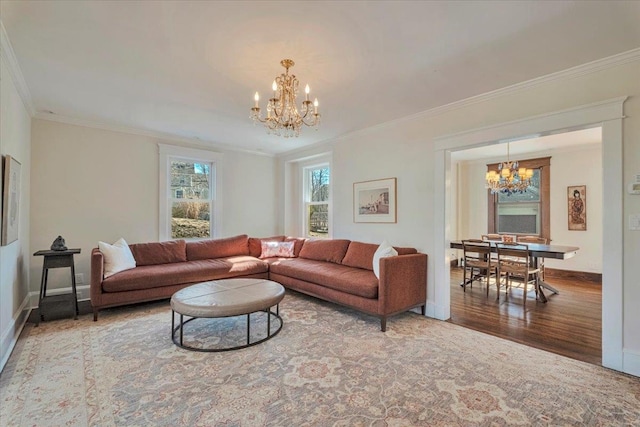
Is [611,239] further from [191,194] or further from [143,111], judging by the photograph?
[191,194]

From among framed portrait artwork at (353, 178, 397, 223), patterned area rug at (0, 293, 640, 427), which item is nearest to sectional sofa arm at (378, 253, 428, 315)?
patterned area rug at (0, 293, 640, 427)

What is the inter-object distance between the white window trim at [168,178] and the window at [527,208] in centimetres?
598

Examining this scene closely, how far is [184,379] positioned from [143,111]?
3.16m

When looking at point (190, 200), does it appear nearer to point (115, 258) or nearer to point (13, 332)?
point (115, 258)

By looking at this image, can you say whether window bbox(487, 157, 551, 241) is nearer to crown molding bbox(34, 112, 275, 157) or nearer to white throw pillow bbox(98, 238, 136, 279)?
crown molding bbox(34, 112, 275, 157)

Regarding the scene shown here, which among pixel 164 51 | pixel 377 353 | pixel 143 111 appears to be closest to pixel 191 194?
pixel 143 111

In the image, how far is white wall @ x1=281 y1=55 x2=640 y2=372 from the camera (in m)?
2.34

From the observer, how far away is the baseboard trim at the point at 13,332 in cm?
240

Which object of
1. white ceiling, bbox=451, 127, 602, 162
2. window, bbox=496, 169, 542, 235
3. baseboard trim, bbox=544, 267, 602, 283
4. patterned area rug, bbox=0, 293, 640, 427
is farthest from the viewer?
window, bbox=496, 169, 542, 235

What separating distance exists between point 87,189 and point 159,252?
129 centimetres

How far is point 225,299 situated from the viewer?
2824mm

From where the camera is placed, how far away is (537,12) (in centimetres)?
187

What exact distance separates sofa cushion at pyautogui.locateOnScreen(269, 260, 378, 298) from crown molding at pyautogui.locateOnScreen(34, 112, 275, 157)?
7.64 ft

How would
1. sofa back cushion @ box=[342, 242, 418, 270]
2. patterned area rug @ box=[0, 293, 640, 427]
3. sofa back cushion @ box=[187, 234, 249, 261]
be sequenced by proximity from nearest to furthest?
1. patterned area rug @ box=[0, 293, 640, 427]
2. sofa back cushion @ box=[342, 242, 418, 270]
3. sofa back cushion @ box=[187, 234, 249, 261]
